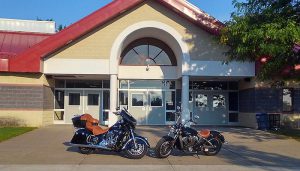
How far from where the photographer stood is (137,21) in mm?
24688

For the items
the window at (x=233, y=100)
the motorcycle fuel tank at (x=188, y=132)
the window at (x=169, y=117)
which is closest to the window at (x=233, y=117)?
the window at (x=233, y=100)

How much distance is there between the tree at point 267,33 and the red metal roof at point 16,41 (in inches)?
557

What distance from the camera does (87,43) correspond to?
24.4 m

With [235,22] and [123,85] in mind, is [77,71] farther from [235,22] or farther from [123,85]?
[235,22]

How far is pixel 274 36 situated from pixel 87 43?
1157 cm

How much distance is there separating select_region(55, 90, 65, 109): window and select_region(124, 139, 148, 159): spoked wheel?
15792mm

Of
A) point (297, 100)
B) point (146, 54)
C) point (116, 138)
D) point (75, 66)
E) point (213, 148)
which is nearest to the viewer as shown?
point (116, 138)

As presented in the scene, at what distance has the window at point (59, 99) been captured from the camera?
27.4 meters

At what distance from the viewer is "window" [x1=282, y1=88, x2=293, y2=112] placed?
25.2m

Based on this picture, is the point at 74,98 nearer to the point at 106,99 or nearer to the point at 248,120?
the point at 106,99

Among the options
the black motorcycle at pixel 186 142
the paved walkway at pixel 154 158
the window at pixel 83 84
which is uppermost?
the window at pixel 83 84

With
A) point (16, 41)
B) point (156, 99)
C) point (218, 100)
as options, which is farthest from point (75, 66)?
point (218, 100)

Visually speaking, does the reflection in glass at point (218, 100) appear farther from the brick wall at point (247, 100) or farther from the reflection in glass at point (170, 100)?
the reflection in glass at point (170, 100)

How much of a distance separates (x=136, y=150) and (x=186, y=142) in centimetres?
148
